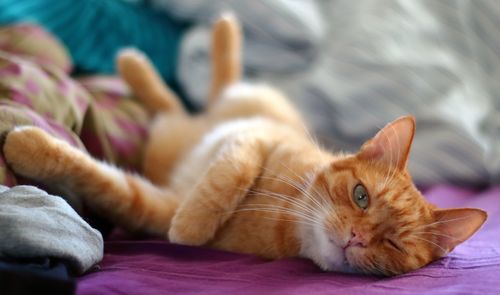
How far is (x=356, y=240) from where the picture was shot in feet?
3.42

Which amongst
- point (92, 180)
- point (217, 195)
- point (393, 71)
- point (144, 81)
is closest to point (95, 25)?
point (144, 81)

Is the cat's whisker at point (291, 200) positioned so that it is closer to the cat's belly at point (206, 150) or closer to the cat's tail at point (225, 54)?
the cat's belly at point (206, 150)

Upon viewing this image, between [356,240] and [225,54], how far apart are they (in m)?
0.96

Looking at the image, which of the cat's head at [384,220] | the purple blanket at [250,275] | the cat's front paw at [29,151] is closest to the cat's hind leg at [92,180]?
the cat's front paw at [29,151]

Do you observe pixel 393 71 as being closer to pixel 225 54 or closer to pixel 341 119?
pixel 341 119

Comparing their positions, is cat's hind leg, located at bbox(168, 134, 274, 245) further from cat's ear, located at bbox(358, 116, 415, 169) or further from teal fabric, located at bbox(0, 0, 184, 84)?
teal fabric, located at bbox(0, 0, 184, 84)

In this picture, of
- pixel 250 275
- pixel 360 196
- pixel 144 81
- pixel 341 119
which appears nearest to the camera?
pixel 250 275

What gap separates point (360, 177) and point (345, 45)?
94 cm

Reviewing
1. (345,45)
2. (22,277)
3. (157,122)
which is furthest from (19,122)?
(345,45)

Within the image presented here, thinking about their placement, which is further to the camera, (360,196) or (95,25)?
(95,25)

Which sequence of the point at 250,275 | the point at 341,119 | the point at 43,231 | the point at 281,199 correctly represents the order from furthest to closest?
the point at 341,119
the point at 281,199
the point at 250,275
the point at 43,231

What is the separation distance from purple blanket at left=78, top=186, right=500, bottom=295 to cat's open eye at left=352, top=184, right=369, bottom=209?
15 centimetres

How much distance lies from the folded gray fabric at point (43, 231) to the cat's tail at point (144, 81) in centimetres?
83

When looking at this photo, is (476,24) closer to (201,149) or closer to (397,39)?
(397,39)
